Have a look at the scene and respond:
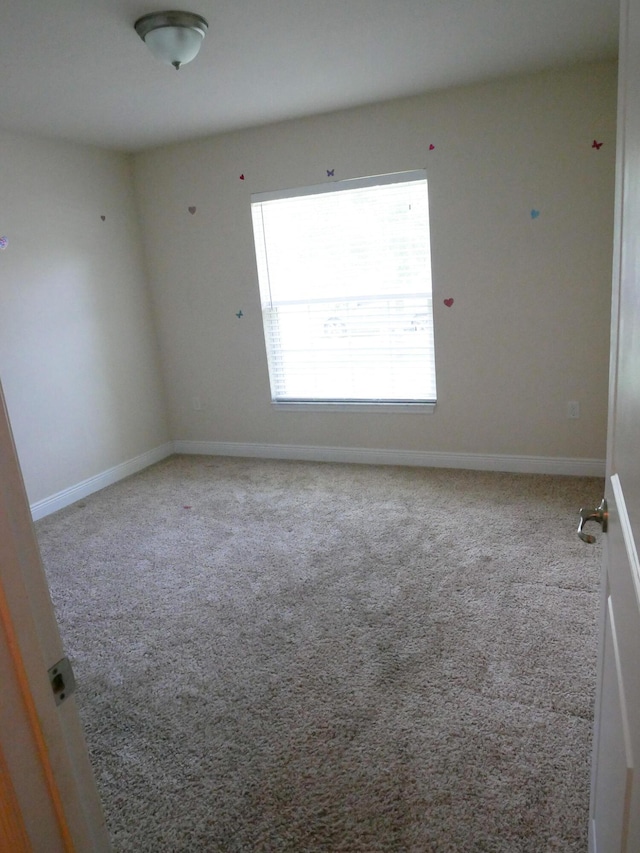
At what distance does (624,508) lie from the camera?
0.84m

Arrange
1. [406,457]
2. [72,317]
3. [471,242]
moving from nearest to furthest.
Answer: [471,242] → [72,317] → [406,457]

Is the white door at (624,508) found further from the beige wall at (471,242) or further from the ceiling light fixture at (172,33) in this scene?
the beige wall at (471,242)

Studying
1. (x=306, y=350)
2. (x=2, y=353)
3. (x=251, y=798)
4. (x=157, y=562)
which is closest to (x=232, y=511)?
(x=157, y=562)

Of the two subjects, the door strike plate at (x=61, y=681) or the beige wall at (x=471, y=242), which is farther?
the beige wall at (x=471, y=242)

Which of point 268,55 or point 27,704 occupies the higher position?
point 268,55

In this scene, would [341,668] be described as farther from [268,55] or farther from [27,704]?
[268,55]

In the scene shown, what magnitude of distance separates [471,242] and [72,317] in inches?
108

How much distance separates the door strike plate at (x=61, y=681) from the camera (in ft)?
2.44

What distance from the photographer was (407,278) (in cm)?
401

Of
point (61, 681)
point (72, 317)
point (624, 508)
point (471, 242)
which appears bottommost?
point (61, 681)

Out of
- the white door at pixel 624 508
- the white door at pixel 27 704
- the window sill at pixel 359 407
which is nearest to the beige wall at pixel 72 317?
the window sill at pixel 359 407

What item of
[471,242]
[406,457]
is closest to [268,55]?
[471,242]

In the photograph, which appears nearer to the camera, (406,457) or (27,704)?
(27,704)

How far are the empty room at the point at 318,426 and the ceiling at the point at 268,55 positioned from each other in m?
0.02
